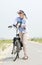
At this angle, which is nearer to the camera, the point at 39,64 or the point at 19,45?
the point at 39,64

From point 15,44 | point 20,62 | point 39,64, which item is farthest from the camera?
point 15,44

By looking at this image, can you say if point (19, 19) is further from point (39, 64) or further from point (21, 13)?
point (39, 64)

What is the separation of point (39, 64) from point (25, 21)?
252 cm

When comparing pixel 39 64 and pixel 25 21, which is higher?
pixel 25 21

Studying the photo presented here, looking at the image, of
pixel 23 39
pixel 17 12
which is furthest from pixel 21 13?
pixel 23 39

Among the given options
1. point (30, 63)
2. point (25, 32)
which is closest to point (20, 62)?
point (30, 63)

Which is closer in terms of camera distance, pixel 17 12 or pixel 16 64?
pixel 16 64

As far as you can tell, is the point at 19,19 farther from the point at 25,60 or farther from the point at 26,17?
the point at 25,60

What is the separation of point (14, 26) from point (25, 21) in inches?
22.5

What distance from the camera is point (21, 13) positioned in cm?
1598

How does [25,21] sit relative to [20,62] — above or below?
above

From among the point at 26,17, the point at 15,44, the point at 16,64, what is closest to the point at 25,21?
the point at 26,17

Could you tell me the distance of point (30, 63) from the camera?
585 inches

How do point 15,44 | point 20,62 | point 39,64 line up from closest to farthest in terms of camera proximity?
point 39,64
point 20,62
point 15,44
